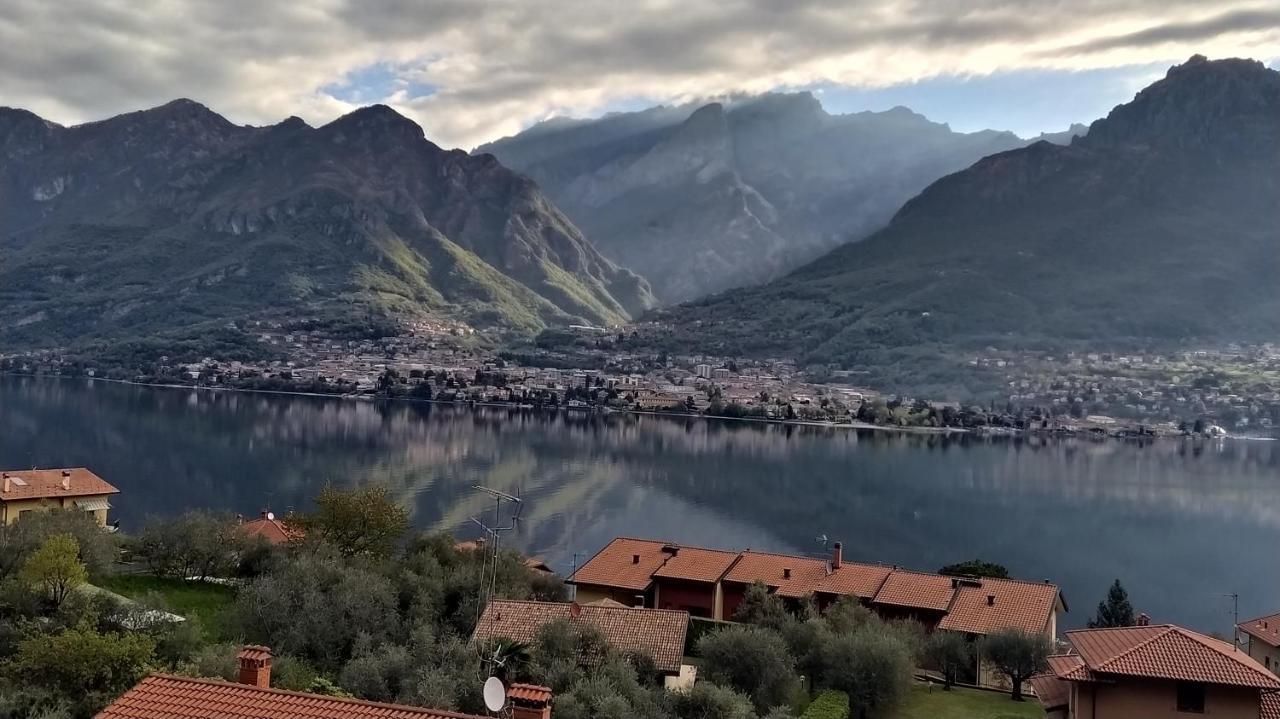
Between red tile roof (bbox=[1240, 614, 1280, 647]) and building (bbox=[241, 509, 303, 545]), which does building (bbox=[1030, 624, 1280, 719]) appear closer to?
red tile roof (bbox=[1240, 614, 1280, 647])

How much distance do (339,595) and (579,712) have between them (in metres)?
7.12

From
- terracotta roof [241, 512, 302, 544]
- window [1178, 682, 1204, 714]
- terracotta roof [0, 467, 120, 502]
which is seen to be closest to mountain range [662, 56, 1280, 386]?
terracotta roof [241, 512, 302, 544]

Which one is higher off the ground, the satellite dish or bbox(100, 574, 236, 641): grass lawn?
the satellite dish

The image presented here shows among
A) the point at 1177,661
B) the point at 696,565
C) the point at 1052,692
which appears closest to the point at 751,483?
the point at 696,565

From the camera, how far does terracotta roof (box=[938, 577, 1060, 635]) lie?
22625 millimetres

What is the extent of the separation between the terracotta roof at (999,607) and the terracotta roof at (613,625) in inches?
319

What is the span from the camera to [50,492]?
3281cm

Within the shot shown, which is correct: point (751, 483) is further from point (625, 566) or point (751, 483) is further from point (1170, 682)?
point (1170, 682)

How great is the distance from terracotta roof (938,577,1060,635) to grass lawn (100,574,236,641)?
15.8 m

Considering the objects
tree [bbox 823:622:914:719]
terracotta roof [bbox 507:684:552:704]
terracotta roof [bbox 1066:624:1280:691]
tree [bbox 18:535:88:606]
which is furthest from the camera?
tree [bbox 823:622:914:719]

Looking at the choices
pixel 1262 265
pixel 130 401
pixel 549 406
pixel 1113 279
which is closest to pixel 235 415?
pixel 130 401

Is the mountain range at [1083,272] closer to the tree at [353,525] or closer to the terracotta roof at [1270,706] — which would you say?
the tree at [353,525]

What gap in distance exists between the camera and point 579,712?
1293 centimetres

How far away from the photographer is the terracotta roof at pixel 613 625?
16922 millimetres
